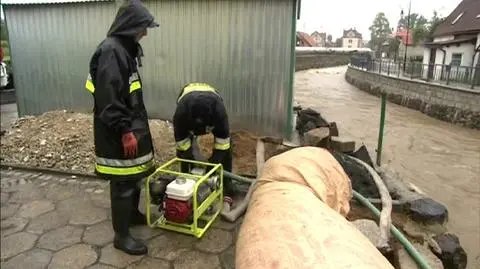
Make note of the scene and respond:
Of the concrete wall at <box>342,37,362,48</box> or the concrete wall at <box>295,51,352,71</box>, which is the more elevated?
the concrete wall at <box>342,37,362,48</box>

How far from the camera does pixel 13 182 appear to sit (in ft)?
13.4

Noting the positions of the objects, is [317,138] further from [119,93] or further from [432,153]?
[432,153]

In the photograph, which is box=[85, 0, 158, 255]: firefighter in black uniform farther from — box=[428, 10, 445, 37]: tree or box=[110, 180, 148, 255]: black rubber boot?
box=[428, 10, 445, 37]: tree

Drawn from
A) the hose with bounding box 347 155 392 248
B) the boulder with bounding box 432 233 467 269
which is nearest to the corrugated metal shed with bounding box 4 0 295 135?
the hose with bounding box 347 155 392 248

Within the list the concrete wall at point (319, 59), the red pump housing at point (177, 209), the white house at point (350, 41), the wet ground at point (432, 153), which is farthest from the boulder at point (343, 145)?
the white house at point (350, 41)

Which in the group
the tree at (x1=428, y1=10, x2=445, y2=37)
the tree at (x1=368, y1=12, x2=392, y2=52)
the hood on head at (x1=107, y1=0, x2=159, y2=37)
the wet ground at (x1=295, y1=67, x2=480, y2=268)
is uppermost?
the tree at (x1=368, y1=12, x2=392, y2=52)

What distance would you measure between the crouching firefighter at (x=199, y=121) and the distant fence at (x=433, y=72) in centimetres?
810

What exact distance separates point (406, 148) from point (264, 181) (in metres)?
7.49

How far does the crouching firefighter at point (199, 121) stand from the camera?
314 centimetres

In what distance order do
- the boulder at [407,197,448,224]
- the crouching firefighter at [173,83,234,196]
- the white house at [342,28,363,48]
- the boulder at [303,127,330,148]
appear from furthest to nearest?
the white house at [342,28,363,48] < the boulder at [303,127,330,148] < the boulder at [407,197,448,224] < the crouching firefighter at [173,83,234,196]

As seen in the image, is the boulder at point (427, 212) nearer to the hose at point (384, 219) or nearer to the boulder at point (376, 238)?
the hose at point (384, 219)

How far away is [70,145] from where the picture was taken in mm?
4906

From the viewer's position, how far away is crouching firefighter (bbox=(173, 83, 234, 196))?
10.3 feet

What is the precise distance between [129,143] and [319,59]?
38951 millimetres
